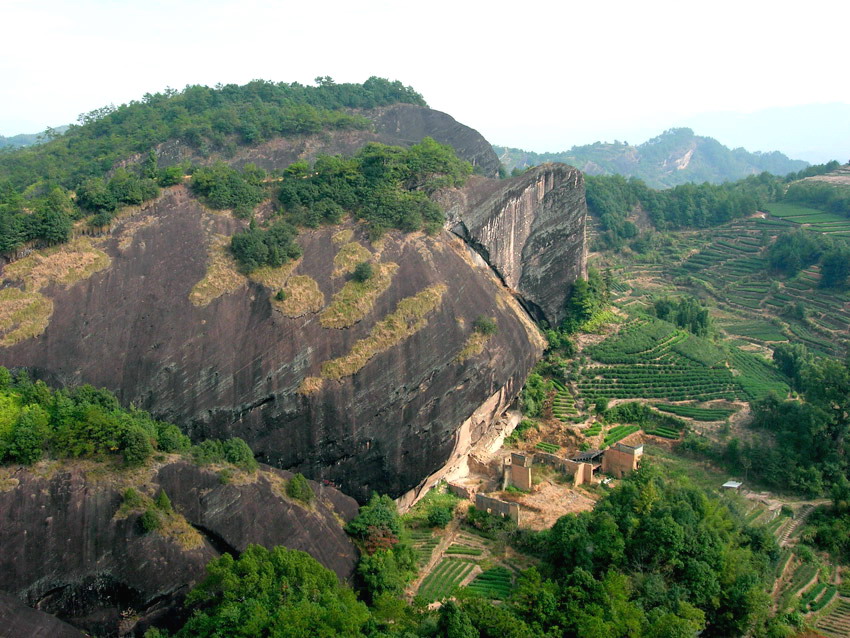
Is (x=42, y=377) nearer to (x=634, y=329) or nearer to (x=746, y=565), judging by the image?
(x=746, y=565)

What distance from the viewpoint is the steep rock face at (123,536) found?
50.4ft

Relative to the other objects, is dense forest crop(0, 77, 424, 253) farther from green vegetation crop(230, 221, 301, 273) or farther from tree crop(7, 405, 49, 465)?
tree crop(7, 405, 49, 465)

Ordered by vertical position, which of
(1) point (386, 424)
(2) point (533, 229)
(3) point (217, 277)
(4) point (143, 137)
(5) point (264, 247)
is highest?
(4) point (143, 137)

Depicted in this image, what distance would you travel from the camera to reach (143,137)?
40.5 m

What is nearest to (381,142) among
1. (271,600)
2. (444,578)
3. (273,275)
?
(273,275)

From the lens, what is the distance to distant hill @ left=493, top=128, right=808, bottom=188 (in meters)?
114

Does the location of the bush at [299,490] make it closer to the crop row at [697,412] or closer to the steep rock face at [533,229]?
the steep rock face at [533,229]

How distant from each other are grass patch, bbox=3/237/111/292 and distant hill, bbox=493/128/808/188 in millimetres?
93834

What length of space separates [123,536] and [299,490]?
14.4ft

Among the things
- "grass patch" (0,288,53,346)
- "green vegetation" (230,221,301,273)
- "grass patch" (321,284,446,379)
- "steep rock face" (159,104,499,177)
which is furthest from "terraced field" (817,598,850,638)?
"steep rock face" (159,104,499,177)

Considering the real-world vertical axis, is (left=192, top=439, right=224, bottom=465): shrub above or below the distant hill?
below

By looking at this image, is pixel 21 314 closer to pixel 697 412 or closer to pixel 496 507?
pixel 496 507

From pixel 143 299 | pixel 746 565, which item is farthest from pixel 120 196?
pixel 746 565

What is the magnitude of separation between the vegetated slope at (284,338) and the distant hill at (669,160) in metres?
90.5
